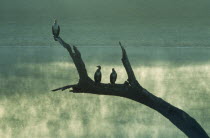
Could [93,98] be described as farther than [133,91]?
Yes

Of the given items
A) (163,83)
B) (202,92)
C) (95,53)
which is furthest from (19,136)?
(95,53)

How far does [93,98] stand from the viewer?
20656mm

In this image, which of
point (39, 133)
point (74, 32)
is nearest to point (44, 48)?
point (74, 32)

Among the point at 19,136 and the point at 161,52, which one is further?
the point at 161,52

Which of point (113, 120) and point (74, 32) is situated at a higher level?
point (74, 32)

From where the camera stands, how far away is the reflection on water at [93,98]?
614 inches

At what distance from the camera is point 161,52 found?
3600 centimetres

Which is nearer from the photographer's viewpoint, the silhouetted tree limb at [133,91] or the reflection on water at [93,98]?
the silhouetted tree limb at [133,91]

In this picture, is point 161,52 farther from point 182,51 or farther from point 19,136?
point 19,136

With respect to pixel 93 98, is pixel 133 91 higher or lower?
higher

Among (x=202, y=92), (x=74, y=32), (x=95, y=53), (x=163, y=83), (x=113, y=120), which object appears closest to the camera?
(x=113, y=120)

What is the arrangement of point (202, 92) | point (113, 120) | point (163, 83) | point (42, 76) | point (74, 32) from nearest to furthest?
point (113, 120) → point (202, 92) → point (163, 83) → point (42, 76) → point (74, 32)

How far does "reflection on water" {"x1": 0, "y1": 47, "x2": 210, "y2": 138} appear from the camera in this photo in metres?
15.6

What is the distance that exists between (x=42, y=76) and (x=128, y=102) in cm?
654
